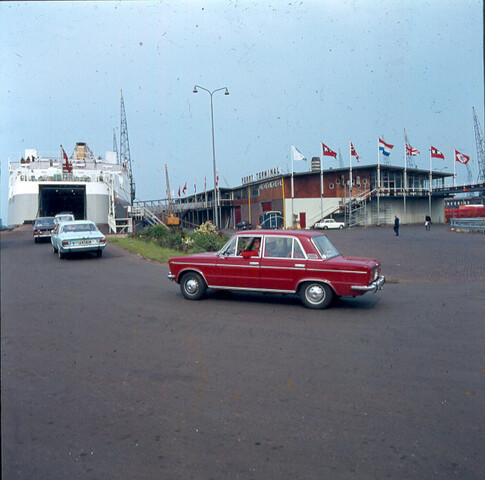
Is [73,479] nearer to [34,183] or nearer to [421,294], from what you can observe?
[421,294]

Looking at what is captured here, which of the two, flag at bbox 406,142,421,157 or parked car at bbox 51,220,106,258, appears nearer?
parked car at bbox 51,220,106,258

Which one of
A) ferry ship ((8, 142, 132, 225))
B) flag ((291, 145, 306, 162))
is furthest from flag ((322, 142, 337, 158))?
ferry ship ((8, 142, 132, 225))

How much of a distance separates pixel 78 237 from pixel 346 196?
1600 inches

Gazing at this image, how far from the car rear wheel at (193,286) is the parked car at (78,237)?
491 centimetres

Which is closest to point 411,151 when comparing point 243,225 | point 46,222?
point 243,225

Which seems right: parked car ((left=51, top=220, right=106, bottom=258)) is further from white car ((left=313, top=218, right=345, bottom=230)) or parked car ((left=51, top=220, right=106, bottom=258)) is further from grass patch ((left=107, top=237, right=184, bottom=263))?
white car ((left=313, top=218, right=345, bottom=230))

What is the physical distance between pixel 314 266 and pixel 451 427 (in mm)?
4691

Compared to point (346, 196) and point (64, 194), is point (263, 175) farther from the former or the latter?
point (64, 194)

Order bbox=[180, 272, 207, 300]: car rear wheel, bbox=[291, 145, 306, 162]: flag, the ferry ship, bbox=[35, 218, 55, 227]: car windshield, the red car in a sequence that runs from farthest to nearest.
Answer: bbox=[291, 145, 306, 162]: flag → the ferry ship → bbox=[35, 218, 55, 227]: car windshield → bbox=[180, 272, 207, 300]: car rear wheel → the red car

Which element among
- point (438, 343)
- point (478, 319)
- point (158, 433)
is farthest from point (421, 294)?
point (158, 433)

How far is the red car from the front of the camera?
8.00 meters

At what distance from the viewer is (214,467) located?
2.99 metres

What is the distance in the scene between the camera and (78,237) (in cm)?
1354

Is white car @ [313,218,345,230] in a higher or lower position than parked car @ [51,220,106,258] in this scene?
higher
